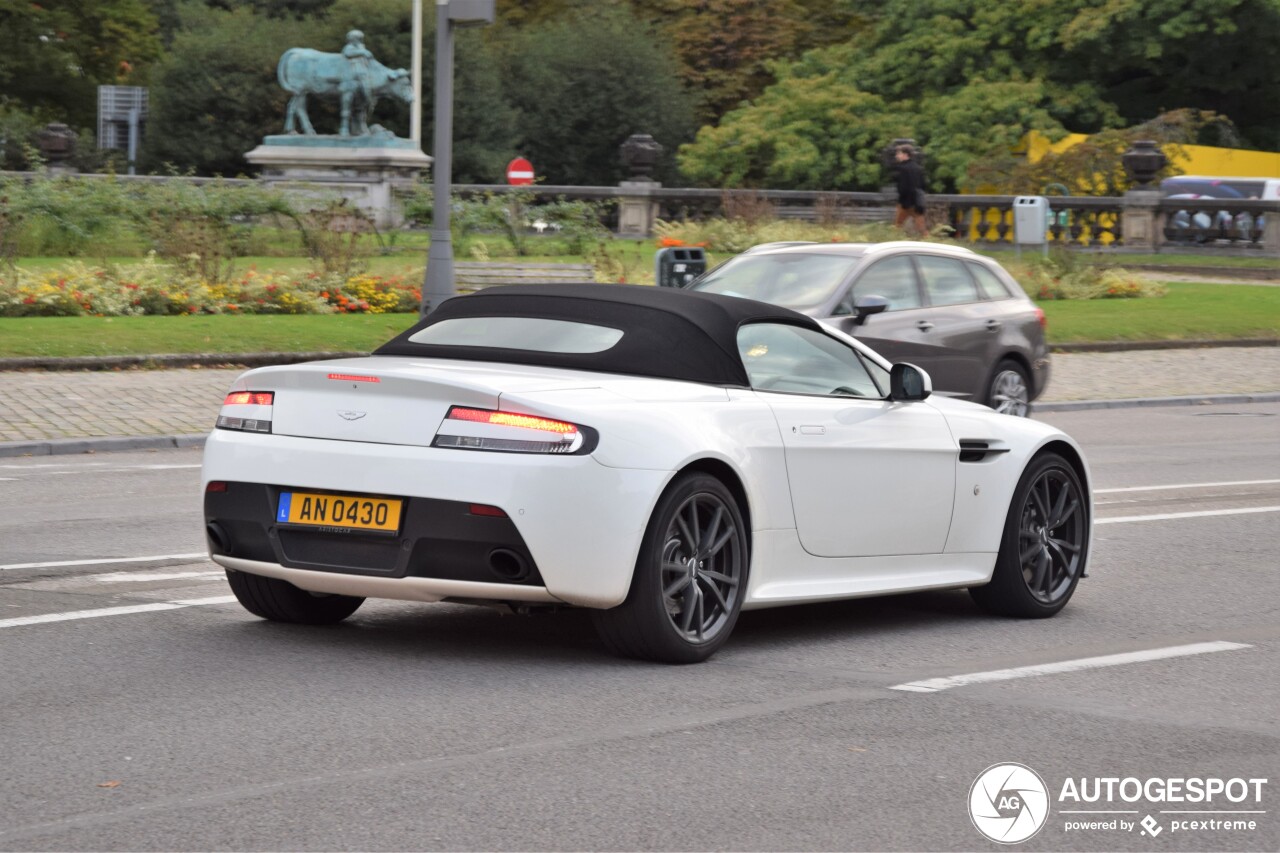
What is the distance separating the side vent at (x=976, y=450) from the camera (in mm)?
8195

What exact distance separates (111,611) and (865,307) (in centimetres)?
879

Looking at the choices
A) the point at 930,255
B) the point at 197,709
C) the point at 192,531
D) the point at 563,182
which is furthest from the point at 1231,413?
the point at 563,182

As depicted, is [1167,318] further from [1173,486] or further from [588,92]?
[588,92]

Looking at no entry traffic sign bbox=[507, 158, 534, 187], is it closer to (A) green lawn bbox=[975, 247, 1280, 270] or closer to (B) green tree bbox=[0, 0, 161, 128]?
(A) green lawn bbox=[975, 247, 1280, 270]

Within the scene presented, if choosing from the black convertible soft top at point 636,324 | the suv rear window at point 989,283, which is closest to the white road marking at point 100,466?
the black convertible soft top at point 636,324

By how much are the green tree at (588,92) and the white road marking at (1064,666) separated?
59.3 metres

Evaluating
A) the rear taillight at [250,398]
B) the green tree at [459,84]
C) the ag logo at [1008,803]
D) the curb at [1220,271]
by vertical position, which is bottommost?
the ag logo at [1008,803]

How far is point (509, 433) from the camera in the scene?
6.68 meters

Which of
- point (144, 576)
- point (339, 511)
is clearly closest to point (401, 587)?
point (339, 511)

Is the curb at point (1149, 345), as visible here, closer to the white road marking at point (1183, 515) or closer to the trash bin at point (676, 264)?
the trash bin at point (676, 264)

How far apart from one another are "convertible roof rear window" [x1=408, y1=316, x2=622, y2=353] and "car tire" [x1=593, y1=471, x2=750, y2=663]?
32.6 inches

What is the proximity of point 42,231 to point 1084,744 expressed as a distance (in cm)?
2653

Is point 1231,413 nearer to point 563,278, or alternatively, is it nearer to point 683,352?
point 563,278

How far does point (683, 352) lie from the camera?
747cm
